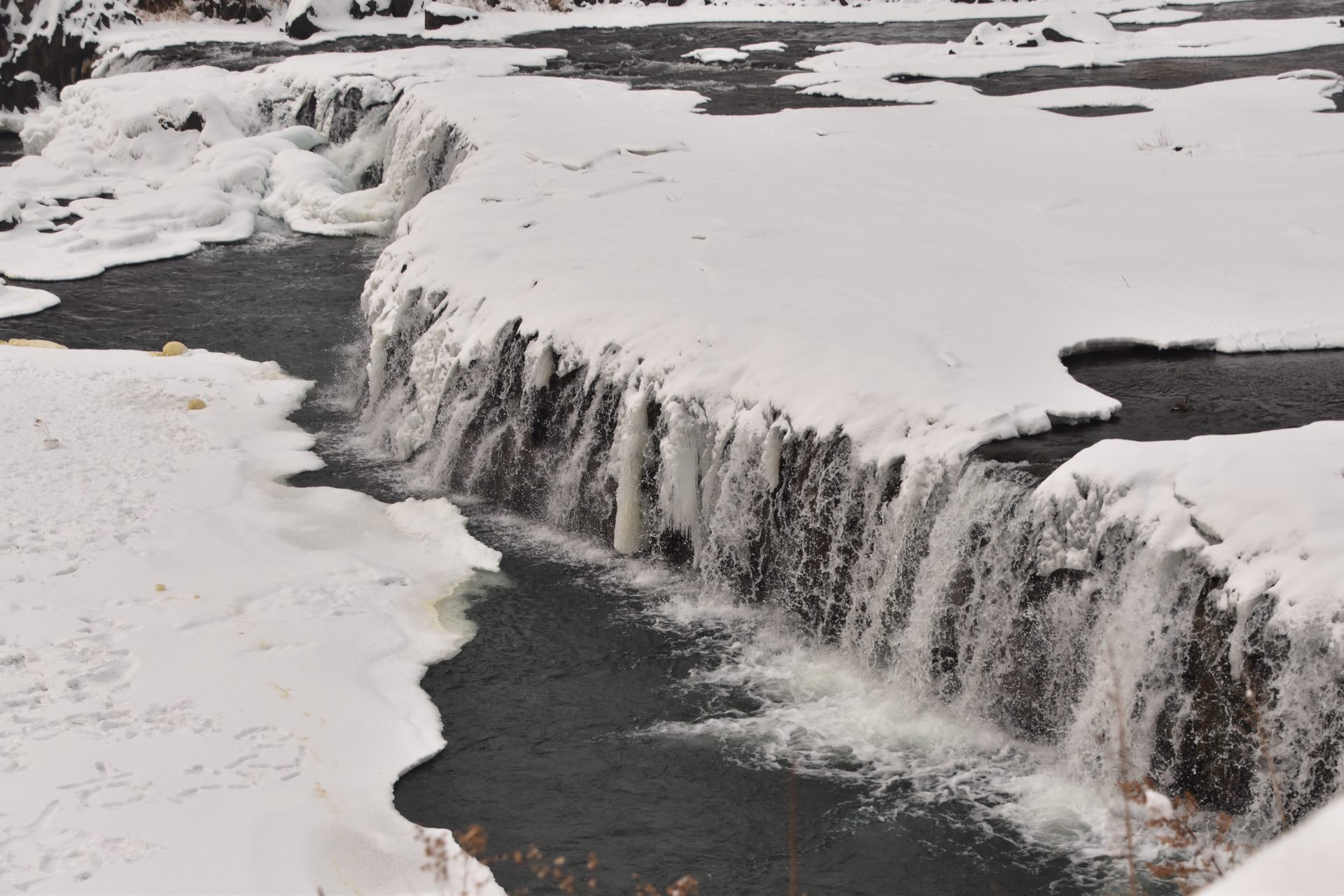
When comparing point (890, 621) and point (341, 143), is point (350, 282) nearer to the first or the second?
point (341, 143)

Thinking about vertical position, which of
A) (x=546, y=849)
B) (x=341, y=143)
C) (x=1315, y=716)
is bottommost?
(x=546, y=849)

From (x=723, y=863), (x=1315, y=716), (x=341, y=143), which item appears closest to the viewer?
(x=1315, y=716)

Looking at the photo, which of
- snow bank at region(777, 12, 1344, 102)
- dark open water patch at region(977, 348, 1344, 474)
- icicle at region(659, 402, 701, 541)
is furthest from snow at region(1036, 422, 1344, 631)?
snow bank at region(777, 12, 1344, 102)

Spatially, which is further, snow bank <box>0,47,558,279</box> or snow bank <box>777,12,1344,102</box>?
snow bank <box>777,12,1344,102</box>

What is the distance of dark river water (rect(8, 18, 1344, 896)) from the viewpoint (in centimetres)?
548

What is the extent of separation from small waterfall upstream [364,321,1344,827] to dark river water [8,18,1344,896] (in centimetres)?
21

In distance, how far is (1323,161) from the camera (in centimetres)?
1184

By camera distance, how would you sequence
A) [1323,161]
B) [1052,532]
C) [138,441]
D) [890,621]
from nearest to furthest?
[1052,532] → [890,621] → [138,441] → [1323,161]

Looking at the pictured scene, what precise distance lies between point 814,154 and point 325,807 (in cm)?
965

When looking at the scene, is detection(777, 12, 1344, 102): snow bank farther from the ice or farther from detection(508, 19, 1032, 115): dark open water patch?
the ice

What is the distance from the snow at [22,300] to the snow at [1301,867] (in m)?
15.0

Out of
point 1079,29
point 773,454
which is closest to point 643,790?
point 773,454

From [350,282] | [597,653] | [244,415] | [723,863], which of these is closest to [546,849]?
[723,863]

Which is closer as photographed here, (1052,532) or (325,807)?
(325,807)
